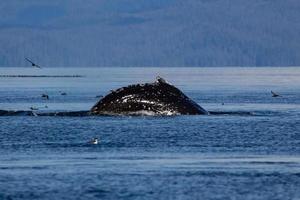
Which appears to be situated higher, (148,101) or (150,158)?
(148,101)

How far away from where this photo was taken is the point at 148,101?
74188mm

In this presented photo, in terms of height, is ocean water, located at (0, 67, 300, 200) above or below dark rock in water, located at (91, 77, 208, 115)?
below

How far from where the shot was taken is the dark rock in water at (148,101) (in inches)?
2872

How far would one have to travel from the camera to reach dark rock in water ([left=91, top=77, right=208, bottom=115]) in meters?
72.9

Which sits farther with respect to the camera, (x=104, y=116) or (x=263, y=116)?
(x=263, y=116)

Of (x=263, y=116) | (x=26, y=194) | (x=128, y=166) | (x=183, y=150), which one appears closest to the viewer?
(x=26, y=194)

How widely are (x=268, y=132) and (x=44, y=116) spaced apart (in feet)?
72.9

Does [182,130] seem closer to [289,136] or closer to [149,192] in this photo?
[289,136]

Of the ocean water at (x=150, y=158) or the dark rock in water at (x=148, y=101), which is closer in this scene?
the ocean water at (x=150, y=158)

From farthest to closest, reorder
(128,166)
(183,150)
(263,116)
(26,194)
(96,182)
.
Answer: (263,116), (183,150), (128,166), (96,182), (26,194)

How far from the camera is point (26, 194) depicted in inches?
1532

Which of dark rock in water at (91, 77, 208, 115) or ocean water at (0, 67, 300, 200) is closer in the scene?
ocean water at (0, 67, 300, 200)

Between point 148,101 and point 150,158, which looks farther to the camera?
point 148,101

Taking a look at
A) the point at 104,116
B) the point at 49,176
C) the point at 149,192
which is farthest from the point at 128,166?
the point at 104,116
